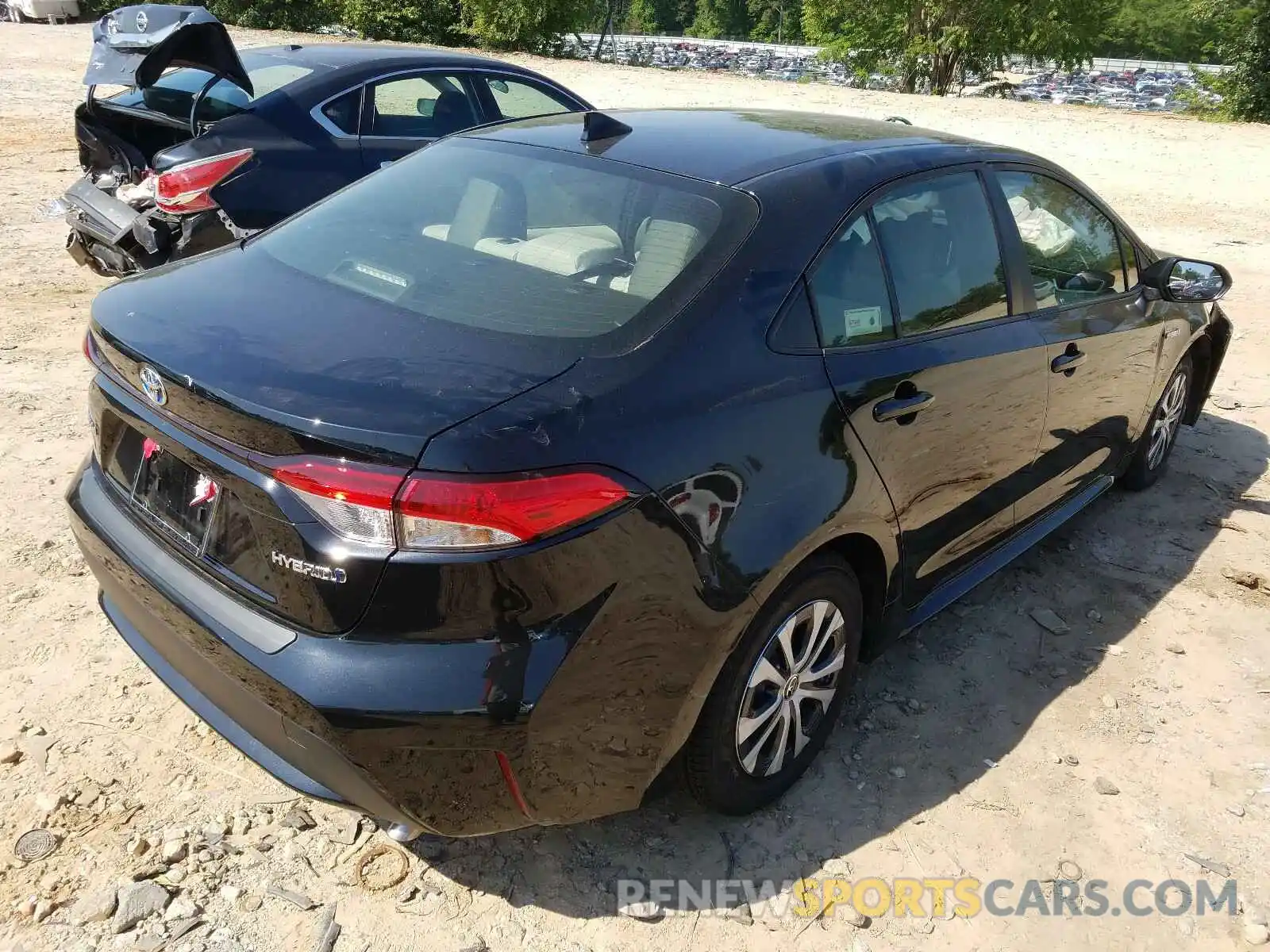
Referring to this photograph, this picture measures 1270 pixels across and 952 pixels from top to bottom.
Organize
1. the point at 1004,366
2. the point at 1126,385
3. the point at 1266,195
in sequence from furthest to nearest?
the point at 1266,195 < the point at 1126,385 < the point at 1004,366

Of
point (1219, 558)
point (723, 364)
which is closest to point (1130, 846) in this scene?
point (723, 364)

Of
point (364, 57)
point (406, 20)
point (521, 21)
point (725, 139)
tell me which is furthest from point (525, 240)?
point (406, 20)

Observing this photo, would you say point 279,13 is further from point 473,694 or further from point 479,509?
point 473,694

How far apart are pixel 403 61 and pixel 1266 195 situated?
11628 mm

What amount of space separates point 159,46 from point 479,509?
14.1 feet

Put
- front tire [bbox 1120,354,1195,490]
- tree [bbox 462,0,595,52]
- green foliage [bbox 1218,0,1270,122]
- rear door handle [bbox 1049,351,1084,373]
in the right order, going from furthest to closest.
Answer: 1. tree [bbox 462,0,595,52]
2. green foliage [bbox 1218,0,1270,122]
3. front tire [bbox 1120,354,1195,490]
4. rear door handle [bbox 1049,351,1084,373]

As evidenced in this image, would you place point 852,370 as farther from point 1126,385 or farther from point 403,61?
point 403,61

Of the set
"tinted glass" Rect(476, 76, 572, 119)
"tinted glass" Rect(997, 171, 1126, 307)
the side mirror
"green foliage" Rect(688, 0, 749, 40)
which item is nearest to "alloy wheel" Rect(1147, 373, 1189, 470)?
the side mirror

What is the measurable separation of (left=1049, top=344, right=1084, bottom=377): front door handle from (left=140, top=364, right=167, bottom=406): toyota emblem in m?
2.75

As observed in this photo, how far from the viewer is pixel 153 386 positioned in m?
2.15

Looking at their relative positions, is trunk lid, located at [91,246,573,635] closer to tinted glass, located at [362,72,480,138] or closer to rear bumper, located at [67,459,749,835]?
rear bumper, located at [67,459,749,835]

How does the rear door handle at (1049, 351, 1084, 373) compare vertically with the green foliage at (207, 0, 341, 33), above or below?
above

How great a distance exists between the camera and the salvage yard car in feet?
16.9

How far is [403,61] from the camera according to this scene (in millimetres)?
6262
